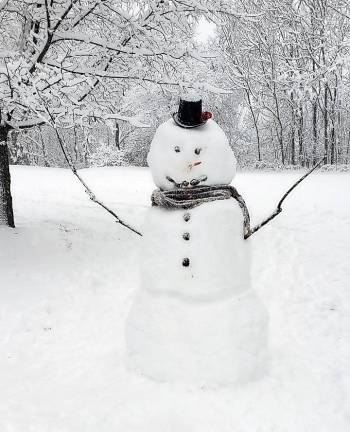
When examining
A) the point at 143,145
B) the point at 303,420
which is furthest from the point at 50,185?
the point at 143,145

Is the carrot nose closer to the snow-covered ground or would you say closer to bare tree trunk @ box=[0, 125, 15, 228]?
the snow-covered ground

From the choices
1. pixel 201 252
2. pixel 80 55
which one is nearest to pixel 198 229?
pixel 201 252

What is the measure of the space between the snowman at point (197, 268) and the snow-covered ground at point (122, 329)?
250 mm

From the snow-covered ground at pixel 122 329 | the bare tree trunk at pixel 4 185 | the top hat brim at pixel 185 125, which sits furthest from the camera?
the bare tree trunk at pixel 4 185

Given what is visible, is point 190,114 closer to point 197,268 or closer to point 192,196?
point 192,196

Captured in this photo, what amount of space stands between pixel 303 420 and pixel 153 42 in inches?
195

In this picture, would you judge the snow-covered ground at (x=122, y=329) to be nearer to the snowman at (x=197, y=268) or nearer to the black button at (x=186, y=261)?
→ the snowman at (x=197, y=268)

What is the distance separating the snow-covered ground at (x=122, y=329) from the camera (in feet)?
10.2

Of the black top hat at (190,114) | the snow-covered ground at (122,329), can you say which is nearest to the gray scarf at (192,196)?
the black top hat at (190,114)

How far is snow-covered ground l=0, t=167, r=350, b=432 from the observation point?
3.11m

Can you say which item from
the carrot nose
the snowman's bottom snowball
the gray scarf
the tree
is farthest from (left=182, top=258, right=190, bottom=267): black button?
the tree

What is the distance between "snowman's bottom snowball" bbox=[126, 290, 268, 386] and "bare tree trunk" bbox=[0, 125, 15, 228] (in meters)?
3.95

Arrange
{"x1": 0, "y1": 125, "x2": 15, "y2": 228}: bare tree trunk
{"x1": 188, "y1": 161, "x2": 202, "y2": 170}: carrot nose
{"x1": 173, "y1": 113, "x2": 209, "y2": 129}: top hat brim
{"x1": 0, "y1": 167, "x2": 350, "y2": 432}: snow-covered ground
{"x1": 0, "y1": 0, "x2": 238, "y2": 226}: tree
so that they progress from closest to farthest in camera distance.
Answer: {"x1": 0, "y1": 167, "x2": 350, "y2": 432}: snow-covered ground → {"x1": 188, "y1": 161, "x2": 202, "y2": 170}: carrot nose → {"x1": 173, "y1": 113, "x2": 209, "y2": 129}: top hat brim → {"x1": 0, "y1": 0, "x2": 238, "y2": 226}: tree → {"x1": 0, "y1": 125, "x2": 15, "y2": 228}: bare tree trunk

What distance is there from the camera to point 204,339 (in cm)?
326
